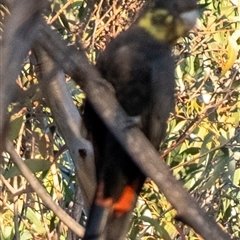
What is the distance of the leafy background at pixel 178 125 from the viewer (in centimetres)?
175

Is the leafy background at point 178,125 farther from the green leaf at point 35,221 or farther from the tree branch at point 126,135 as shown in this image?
the tree branch at point 126,135

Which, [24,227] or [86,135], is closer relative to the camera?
[86,135]

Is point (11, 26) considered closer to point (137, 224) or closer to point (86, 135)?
point (86, 135)

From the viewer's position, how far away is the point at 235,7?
1934 millimetres

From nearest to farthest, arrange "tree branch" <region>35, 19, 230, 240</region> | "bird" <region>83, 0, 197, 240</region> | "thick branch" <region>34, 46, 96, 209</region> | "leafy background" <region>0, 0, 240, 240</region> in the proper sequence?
"tree branch" <region>35, 19, 230, 240</region> < "thick branch" <region>34, 46, 96, 209</region> < "bird" <region>83, 0, 197, 240</region> < "leafy background" <region>0, 0, 240, 240</region>

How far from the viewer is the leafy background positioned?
5.74 feet

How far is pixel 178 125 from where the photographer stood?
1.95 metres

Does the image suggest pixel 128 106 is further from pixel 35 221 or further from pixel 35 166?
pixel 35 221

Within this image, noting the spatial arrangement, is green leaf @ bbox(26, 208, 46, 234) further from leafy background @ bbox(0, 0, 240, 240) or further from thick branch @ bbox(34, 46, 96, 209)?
thick branch @ bbox(34, 46, 96, 209)

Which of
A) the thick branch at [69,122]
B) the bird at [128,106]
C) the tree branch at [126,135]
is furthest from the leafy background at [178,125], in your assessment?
the tree branch at [126,135]

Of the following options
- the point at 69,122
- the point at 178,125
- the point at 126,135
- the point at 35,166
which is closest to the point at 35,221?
the point at 35,166

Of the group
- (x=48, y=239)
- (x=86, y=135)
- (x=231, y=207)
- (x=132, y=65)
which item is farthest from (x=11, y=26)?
(x=231, y=207)

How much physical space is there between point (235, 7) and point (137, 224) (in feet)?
2.38

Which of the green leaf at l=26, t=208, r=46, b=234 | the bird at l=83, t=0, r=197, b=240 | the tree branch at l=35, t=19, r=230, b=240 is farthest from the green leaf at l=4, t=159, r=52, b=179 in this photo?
the tree branch at l=35, t=19, r=230, b=240
